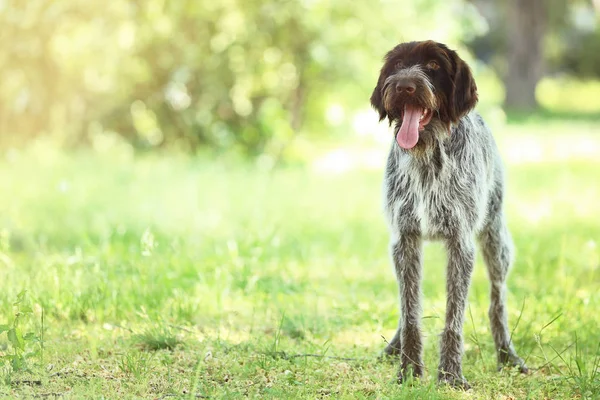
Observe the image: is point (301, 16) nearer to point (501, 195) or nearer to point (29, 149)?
point (29, 149)

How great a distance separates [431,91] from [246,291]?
2350 millimetres

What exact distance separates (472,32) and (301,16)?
3.05m

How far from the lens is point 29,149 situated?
41.6 ft

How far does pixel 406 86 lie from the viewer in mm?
4266

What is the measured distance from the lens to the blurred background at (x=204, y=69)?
485 inches

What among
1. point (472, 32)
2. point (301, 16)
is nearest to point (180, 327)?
point (301, 16)

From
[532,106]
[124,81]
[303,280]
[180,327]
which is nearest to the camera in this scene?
[180,327]

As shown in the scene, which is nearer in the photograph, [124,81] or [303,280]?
[303,280]

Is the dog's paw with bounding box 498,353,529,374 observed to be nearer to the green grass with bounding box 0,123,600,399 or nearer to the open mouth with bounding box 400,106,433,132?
the green grass with bounding box 0,123,600,399

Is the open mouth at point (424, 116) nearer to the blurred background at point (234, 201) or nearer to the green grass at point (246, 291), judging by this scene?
the blurred background at point (234, 201)

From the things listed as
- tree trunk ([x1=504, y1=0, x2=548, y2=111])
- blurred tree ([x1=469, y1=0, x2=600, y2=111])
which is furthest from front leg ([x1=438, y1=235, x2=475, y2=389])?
tree trunk ([x1=504, y1=0, x2=548, y2=111])

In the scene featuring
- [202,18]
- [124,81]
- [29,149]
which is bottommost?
[29,149]

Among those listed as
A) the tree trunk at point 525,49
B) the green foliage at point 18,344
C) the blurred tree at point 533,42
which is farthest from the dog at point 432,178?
the tree trunk at point 525,49

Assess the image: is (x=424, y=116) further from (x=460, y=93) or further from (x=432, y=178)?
(x=432, y=178)
